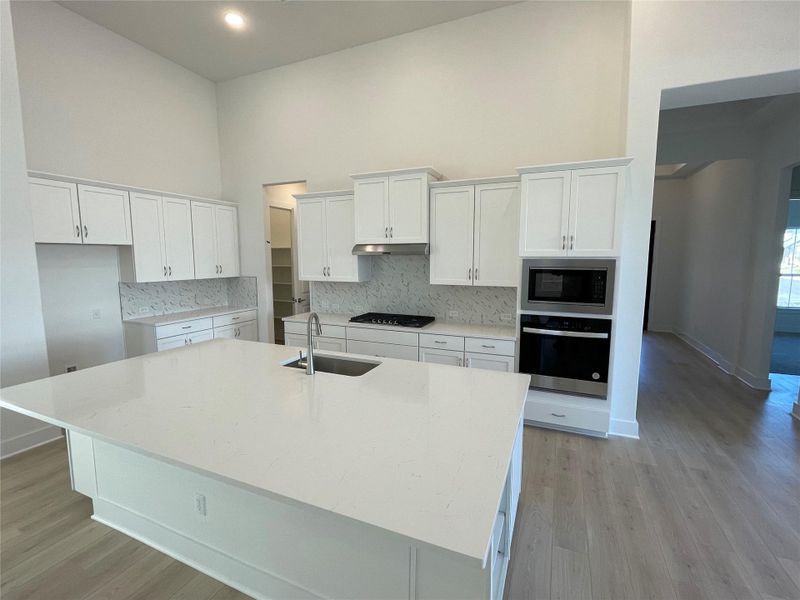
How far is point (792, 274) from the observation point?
4992 millimetres

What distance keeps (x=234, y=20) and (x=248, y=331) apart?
3.53m

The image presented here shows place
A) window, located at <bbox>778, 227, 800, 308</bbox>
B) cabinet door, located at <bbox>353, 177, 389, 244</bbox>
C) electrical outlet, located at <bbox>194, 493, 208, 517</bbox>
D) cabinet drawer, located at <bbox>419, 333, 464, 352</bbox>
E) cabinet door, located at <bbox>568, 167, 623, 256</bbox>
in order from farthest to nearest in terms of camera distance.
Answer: window, located at <bbox>778, 227, 800, 308</bbox>
cabinet door, located at <bbox>353, 177, 389, 244</bbox>
cabinet drawer, located at <bbox>419, 333, 464, 352</bbox>
cabinet door, located at <bbox>568, 167, 623, 256</bbox>
electrical outlet, located at <bbox>194, 493, 208, 517</bbox>

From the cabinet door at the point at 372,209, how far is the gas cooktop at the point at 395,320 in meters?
0.82

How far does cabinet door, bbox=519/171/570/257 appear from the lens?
2.95 metres

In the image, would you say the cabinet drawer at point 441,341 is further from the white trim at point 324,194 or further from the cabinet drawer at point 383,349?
the white trim at point 324,194

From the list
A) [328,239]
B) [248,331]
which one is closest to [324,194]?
[328,239]

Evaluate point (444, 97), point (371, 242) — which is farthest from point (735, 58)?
point (371, 242)

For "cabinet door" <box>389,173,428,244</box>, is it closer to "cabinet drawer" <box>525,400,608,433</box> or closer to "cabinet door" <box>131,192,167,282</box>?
"cabinet drawer" <box>525,400,608,433</box>

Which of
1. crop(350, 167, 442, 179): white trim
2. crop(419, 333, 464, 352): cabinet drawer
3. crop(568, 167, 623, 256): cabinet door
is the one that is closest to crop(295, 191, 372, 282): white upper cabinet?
crop(350, 167, 442, 179): white trim

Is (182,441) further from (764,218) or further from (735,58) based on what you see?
(764,218)

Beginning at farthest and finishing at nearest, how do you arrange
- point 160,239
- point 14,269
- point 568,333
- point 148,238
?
point 160,239, point 148,238, point 568,333, point 14,269

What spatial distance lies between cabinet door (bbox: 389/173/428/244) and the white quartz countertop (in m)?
1.68

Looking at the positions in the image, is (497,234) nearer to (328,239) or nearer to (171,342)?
(328,239)

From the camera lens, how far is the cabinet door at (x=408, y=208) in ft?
11.6
